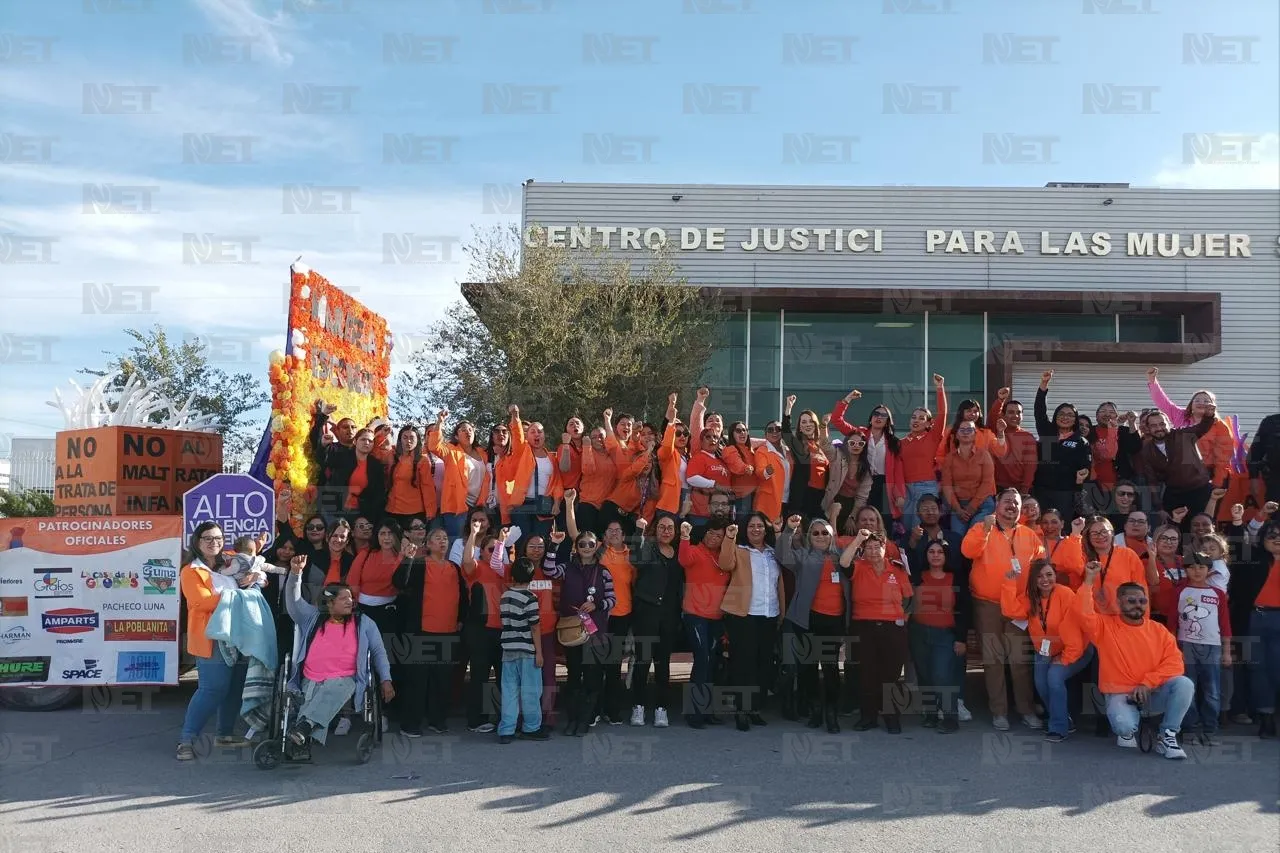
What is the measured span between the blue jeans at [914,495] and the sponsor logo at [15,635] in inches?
304

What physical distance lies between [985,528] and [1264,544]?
2.24 metres

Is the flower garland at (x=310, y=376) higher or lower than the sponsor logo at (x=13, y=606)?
higher

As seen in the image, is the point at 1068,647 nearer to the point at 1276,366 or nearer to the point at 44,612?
the point at 44,612

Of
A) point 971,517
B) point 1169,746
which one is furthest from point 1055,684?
point 971,517

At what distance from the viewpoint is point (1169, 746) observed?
7133 mm

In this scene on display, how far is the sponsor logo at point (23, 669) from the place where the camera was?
8.55 m

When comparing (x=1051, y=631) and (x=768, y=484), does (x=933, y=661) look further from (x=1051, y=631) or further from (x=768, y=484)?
(x=768, y=484)

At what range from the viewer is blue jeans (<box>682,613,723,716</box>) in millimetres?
8180

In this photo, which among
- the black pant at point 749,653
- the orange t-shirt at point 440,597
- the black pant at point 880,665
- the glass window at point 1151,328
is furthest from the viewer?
the glass window at point 1151,328

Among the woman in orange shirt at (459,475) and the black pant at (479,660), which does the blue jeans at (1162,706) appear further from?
the woman in orange shirt at (459,475)

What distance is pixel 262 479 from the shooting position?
30.6ft

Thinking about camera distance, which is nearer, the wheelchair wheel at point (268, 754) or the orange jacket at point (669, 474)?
the wheelchair wheel at point (268, 754)

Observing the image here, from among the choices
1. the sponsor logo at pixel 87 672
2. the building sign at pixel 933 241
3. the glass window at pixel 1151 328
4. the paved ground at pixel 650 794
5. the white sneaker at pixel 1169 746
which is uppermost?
the building sign at pixel 933 241

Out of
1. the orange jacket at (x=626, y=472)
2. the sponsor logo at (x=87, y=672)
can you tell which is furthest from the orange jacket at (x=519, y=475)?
the sponsor logo at (x=87, y=672)
